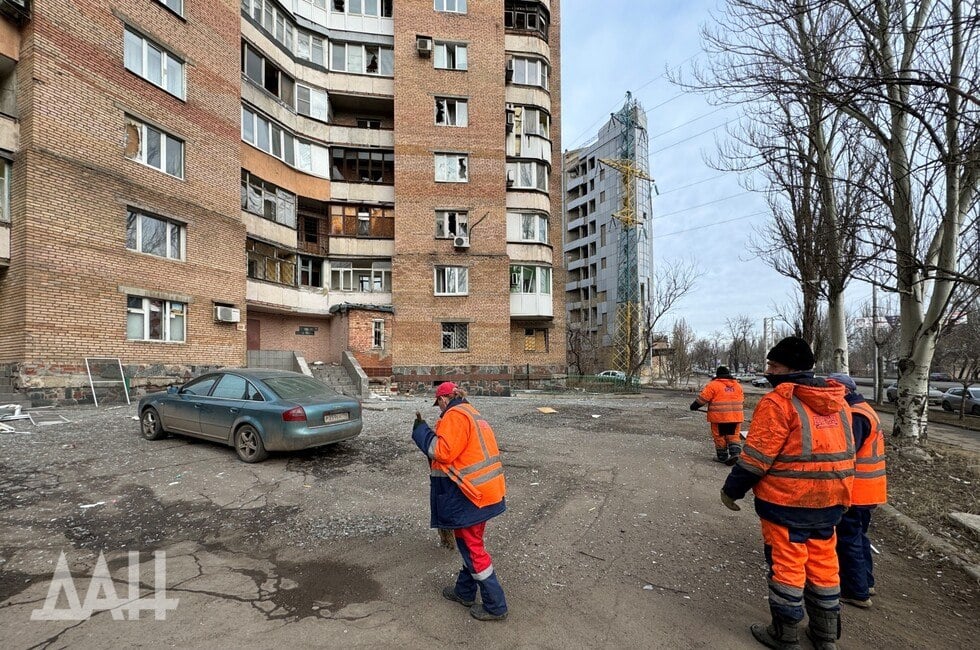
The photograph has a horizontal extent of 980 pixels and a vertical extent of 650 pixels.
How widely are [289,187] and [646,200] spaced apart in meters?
43.9

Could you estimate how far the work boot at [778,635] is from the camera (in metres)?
2.78

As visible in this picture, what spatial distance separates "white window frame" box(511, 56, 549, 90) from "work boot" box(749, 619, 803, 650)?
24.7 meters

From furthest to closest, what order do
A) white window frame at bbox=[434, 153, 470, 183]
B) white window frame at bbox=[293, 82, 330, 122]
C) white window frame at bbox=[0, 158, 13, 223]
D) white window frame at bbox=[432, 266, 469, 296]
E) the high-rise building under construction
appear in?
the high-rise building under construction → white window frame at bbox=[434, 153, 470, 183] → white window frame at bbox=[432, 266, 469, 296] → white window frame at bbox=[293, 82, 330, 122] → white window frame at bbox=[0, 158, 13, 223]

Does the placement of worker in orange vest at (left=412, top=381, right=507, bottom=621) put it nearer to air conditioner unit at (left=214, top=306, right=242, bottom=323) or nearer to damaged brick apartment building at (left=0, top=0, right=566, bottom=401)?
damaged brick apartment building at (left=0, top=0, right=566, bottom=401)

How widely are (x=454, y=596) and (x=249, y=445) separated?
499cm

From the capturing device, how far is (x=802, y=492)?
2.79 m

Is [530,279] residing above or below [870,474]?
above

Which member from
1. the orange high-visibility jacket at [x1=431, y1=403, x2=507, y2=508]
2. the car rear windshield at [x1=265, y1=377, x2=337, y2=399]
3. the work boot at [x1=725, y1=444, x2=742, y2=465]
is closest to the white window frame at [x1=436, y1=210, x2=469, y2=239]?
the car rear windshield at [x1=265, y1=377, x2=337, y2=399]

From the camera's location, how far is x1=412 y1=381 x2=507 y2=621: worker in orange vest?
3.06 meters

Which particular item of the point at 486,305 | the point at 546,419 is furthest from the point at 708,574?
the point at 486,305

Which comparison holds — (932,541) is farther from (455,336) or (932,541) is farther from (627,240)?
(627,240)

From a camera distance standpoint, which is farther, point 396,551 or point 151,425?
point 151,425

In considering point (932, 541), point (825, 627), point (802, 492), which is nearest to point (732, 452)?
point (932, 541)

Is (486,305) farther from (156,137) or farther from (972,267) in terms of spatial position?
(972,267)
